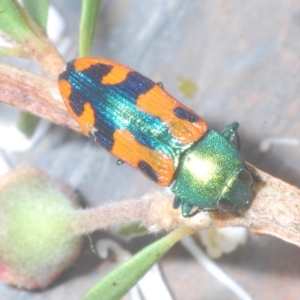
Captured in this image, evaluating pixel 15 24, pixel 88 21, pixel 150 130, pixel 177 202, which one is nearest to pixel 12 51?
pixel 15 24

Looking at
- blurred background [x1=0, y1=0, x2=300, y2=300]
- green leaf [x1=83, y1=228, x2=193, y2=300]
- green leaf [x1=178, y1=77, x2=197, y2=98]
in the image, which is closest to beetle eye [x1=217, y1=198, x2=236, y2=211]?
green leaf [x1=83, y1=228, x2=193, y2=300]

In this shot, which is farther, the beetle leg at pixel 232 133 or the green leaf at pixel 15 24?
the beetle leg at pixel 232 133

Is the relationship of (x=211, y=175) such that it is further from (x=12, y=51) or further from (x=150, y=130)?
(x=12, y=51)

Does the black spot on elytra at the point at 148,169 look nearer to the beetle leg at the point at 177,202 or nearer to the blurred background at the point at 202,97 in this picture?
the beetle leg at the point at 177,202

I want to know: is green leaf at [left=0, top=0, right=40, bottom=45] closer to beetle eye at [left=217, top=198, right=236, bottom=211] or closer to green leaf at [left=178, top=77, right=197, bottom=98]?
beetle eye at [left=217, top=198, right=236, bottom=211]

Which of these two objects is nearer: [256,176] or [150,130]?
[256,176]

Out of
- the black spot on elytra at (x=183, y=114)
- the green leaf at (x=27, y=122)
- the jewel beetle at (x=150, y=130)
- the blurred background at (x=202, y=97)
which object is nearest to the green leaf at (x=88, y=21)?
the jewel beetle at (x=150, y=130)
